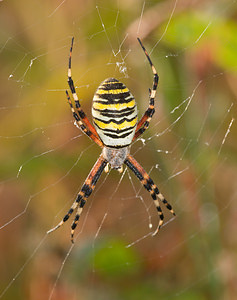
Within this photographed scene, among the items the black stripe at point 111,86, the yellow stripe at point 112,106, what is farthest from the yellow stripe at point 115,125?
the black stripe at point 111,86

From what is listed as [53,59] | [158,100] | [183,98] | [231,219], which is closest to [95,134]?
[158,100]

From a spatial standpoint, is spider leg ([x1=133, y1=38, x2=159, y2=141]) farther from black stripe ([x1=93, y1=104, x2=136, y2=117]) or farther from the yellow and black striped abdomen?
black stripe ([x1=93, y1=104, x2=136, y2=117])

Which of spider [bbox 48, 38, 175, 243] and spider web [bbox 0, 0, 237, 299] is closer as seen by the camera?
spider [bbox 48, 38, 175, 243]

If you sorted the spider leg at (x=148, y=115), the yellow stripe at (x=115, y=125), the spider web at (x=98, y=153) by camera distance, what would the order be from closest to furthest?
1. the yellow stripe at (x=115, y=125)
2. the spider leg at (x=148, y=115)
3. the spider web at (x=98, y=153)

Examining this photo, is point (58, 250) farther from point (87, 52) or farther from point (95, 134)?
point (87, 52)

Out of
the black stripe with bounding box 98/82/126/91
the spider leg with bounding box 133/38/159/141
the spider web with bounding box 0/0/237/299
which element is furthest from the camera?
the spider web with bounding box 0/0/237/299

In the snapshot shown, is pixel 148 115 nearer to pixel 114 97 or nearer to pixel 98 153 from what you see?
pixel 114 97

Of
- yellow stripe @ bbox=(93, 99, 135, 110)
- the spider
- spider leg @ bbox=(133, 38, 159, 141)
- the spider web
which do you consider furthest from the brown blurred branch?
yellow stripe @ bbox=(93, 99, 135, 110)

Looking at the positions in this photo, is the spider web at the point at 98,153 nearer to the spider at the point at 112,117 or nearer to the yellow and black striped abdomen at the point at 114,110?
the spider at the point at 112,117
